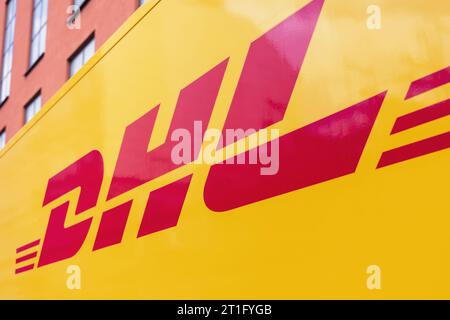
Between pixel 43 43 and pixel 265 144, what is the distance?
12.9 m

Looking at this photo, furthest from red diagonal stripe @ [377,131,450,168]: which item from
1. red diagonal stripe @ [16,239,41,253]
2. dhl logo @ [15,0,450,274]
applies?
red diagonal stripe @ [16,239,41,253]

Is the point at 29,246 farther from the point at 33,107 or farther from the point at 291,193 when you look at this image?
the point at 33,107

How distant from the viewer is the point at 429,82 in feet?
4.73

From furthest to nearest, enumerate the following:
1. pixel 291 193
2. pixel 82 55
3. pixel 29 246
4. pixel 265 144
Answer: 1. pixel 82 55
2. pixel 29 246
3. pixel 265 144
4. pixel 291 193

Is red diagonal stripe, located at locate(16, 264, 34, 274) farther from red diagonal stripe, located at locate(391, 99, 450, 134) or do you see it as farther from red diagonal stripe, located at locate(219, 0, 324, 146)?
red diagonal stripe, located at locate(391, 99, 450, 134)

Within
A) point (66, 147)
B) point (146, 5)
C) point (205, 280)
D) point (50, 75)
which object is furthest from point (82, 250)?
point (50, 75)

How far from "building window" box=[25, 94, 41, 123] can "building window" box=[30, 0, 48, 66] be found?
998mm

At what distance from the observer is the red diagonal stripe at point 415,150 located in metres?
1.38

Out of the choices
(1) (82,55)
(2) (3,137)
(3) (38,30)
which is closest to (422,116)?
(1) (82,55)

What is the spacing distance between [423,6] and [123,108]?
5.38ft

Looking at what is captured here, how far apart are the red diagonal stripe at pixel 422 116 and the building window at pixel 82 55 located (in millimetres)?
9931

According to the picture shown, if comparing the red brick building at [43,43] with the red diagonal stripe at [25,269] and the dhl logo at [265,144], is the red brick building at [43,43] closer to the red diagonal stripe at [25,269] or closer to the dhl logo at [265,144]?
the red diagonal stripe at [25,269]

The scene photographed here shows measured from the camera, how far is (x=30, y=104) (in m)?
14.4

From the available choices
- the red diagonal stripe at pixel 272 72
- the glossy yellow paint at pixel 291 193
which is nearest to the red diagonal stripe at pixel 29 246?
the glossy yellow paint at pixel 291 193
